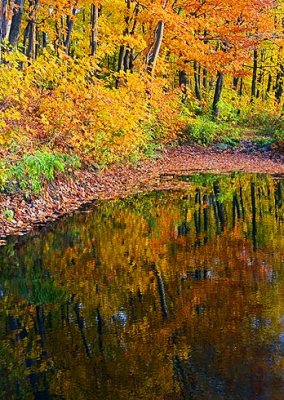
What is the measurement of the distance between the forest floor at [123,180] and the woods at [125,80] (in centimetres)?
50

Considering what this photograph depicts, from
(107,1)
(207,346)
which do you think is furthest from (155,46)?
(207,346)

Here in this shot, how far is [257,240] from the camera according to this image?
899cm

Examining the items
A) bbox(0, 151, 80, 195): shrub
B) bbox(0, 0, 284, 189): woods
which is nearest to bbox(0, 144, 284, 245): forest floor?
bbox(0, 151, 80, 195): shrub

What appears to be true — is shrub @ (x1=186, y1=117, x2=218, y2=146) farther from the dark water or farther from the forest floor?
the dark water

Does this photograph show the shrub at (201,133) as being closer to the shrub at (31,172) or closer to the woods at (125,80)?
the woods at (125,80)

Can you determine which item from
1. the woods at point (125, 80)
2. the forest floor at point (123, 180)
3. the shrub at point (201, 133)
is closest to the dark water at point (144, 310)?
the forest floor at point (123, 180)

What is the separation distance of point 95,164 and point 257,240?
7.12m

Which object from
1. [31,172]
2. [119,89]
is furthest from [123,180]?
[31,172]

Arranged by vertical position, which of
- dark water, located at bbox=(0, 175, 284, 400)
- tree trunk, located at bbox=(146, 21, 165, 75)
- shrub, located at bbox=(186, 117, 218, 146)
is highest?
tree trunk, located at bbox=(146, 21, 165, 75)

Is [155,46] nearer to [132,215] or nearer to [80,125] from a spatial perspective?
[80,125]

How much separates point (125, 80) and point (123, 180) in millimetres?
7857

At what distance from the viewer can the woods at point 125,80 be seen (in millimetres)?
13273

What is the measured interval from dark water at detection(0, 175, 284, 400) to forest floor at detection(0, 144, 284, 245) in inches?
27.9

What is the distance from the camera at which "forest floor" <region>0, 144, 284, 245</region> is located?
10.3 m
